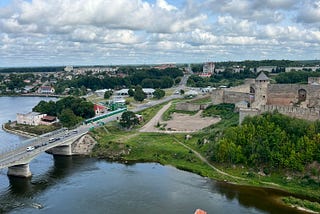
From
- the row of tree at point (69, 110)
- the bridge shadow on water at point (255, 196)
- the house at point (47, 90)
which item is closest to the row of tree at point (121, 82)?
the house at point (47, 90)

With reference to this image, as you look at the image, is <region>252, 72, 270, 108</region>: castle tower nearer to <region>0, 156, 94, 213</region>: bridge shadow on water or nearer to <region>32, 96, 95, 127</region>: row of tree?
<region>0, 156, 94, 213</region>: bridge shadow on water

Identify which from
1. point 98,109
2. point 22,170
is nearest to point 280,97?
point 98,109

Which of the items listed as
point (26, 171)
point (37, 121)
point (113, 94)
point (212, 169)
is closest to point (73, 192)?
point (26, 171)

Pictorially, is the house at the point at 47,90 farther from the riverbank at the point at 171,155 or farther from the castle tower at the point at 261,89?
the castle tower at the point at 261,89

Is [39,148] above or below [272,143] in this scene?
below

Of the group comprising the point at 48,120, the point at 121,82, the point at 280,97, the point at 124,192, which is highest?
the point at 280,97

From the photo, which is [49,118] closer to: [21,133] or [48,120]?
[48,120]
